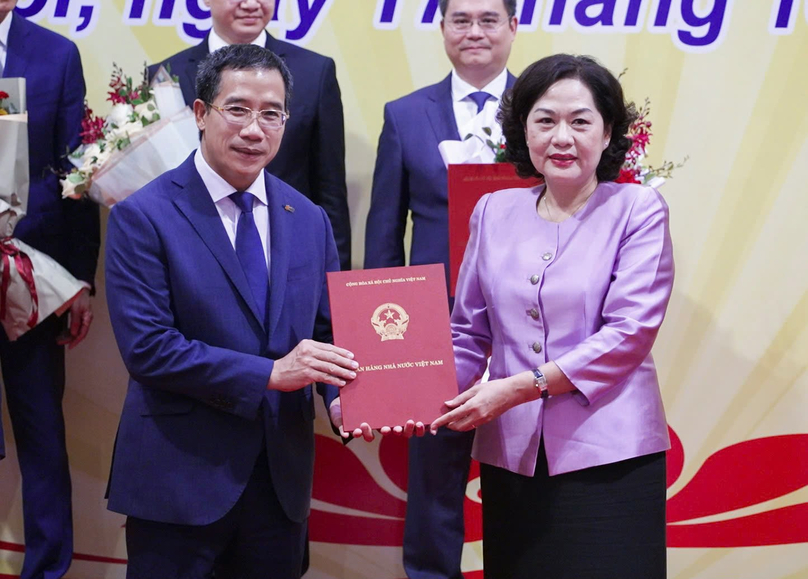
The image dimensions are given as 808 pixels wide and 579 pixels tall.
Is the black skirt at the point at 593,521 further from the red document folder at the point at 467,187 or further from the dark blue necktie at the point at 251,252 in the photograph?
the red document folder at the point at 467,187

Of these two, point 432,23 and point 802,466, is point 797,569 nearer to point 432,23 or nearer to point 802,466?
point 802,466

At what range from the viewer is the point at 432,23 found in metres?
3.72

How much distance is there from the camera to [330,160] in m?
3.28

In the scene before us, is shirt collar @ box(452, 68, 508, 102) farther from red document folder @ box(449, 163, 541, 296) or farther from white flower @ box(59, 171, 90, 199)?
white flower @ box(59, 171, 90, 199)

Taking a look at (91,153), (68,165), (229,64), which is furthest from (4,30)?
(229,64)

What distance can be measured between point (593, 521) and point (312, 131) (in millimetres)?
1723

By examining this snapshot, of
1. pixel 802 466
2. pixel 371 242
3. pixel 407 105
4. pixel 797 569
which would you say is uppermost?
pixel 407 105

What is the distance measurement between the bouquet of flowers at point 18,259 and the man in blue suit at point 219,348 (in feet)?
3.27

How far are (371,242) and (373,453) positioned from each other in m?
0.96

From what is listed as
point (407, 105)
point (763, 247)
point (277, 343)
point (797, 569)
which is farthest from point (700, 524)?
point (277, 343)

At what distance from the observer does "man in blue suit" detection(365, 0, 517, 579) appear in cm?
317

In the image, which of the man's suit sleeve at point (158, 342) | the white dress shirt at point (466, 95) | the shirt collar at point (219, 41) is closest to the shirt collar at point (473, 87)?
→ the white dress shirt at point (466, 95)

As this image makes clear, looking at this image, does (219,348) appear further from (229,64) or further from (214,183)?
(229,64)

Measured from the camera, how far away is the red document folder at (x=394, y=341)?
207cm
